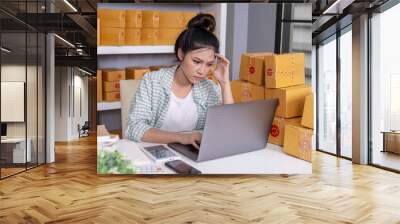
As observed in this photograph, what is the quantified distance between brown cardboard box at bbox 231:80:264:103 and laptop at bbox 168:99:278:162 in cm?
22

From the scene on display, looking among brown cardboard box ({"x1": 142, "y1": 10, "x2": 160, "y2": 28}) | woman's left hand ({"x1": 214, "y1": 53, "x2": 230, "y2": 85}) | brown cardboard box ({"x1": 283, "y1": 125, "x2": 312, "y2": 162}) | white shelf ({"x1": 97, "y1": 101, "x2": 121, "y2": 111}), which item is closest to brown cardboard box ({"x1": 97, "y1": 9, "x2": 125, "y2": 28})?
brown cardboard box ({"x1": 142, "y1": 10, "x2": 160, "y2": 28})

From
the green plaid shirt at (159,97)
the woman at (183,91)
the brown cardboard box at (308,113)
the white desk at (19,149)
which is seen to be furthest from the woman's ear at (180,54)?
the white desk at (19,149)

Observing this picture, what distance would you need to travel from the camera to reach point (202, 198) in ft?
13.9

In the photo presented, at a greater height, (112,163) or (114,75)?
(114,75)

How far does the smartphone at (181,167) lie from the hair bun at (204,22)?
1.77 m

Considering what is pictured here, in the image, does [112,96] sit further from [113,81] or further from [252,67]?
[252,67]

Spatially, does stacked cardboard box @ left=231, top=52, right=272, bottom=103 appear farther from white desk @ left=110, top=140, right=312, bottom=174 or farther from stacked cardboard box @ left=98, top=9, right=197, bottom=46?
stacked cardboard box @ left=98, top=9, right=197, bottom=46

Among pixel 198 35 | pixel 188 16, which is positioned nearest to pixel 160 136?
pixel 198 35

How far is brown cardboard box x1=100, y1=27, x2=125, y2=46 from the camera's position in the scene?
5.32 m

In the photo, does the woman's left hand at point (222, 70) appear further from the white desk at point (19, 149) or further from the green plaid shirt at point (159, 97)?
the white desk at point (19, 149)

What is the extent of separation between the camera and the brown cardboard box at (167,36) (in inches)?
206

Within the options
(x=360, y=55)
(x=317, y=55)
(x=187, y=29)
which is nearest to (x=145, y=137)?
(x=187, y=29)

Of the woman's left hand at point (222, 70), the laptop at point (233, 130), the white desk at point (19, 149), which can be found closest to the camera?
the laptop at point (233, 130)

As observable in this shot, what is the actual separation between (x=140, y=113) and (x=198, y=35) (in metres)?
1.27
